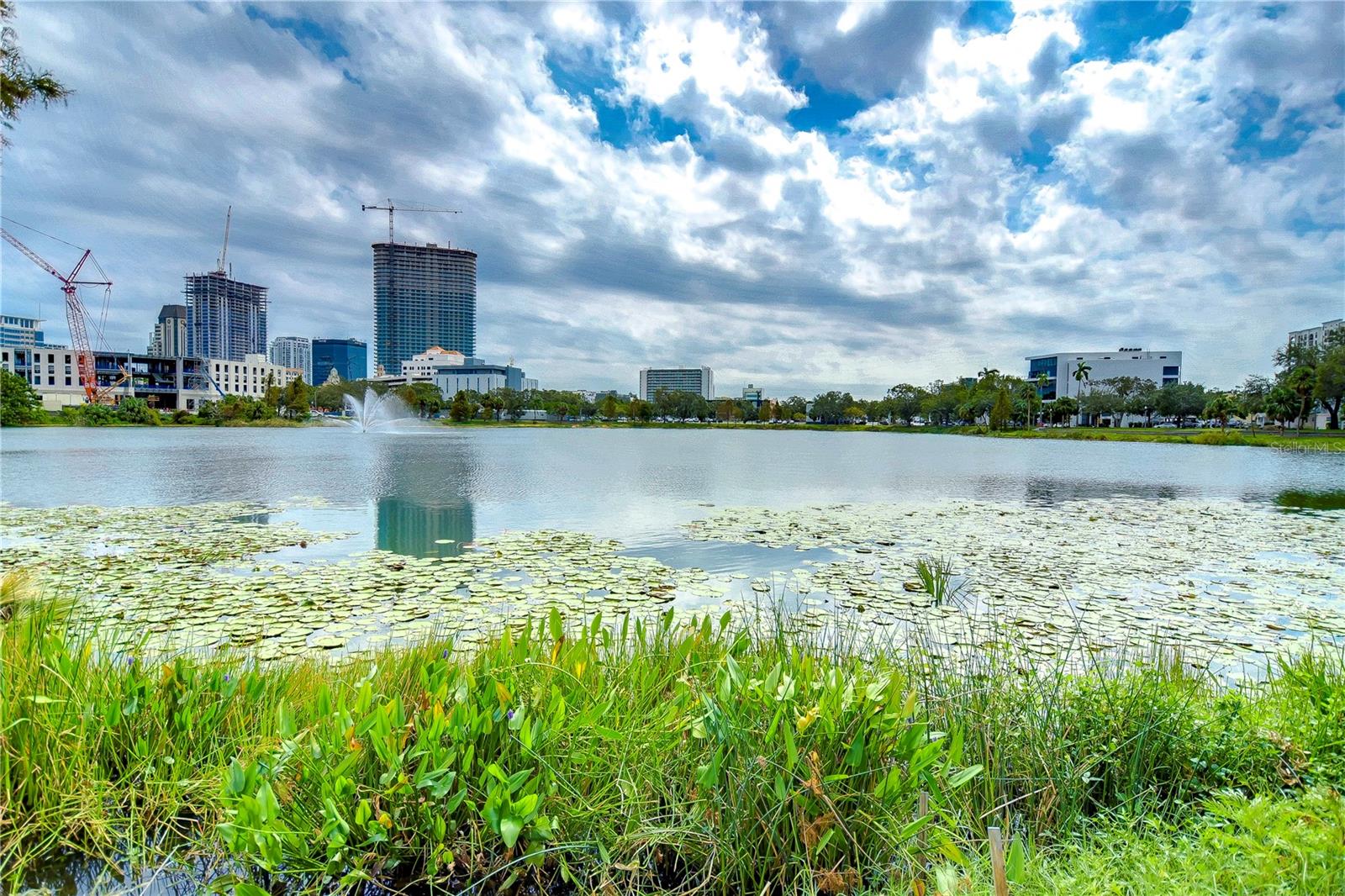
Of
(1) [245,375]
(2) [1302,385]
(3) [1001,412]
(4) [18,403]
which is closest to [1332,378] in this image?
(2) [1302,385]

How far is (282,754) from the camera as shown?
2301 millimetres

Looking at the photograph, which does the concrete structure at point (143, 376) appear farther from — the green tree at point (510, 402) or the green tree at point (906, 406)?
the green tree at point (906, 406)

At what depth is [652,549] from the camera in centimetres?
1057

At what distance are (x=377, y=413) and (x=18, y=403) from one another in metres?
36.7

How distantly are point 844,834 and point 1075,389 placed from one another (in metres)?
155

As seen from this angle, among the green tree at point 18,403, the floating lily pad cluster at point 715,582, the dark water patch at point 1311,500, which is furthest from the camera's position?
the green tree at point 18,403

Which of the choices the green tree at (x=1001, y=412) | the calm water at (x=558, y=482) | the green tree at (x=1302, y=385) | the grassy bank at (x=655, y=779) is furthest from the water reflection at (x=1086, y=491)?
the green tree at (x=1001, y=412)

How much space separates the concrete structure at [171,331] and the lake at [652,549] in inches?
4997

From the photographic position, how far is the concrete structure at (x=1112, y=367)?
128000 mm

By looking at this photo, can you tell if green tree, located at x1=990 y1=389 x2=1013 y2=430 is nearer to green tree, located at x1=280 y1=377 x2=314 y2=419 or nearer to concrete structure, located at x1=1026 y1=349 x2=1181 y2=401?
concrete structure, located at x1=1026 y1=349 x2=1181 y2=401

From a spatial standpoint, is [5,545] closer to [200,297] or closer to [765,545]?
[765,545]

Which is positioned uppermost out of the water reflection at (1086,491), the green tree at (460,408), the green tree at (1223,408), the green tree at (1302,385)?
the green tree at (1302,385)

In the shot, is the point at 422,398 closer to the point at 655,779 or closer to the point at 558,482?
the point at 558,482

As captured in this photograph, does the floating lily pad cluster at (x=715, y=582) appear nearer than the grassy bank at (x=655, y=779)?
No
